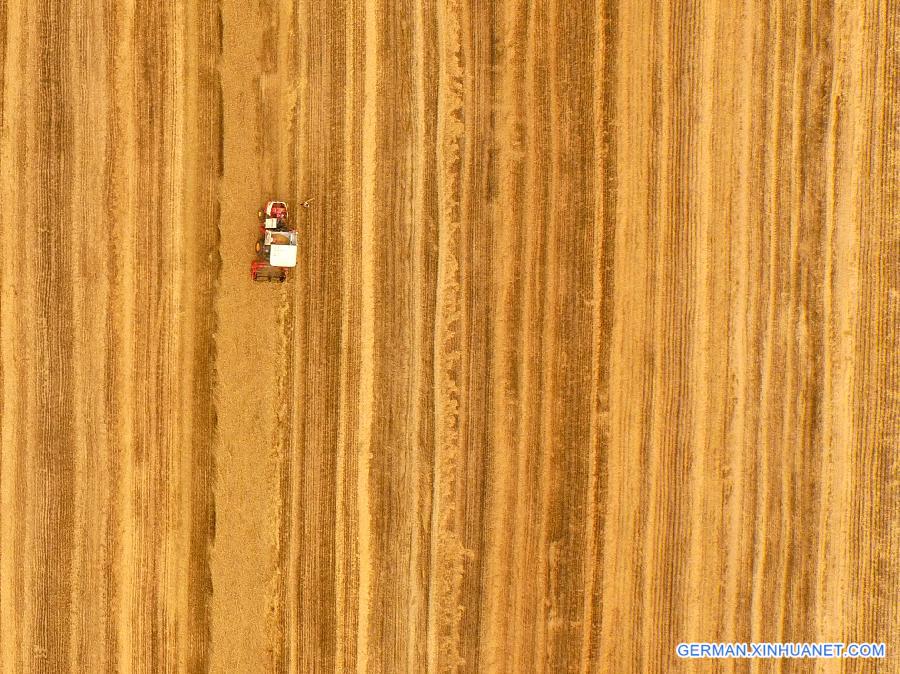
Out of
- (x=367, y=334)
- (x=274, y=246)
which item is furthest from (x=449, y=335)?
(x=274, y=246)

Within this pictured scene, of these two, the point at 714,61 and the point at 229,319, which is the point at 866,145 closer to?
the point at 714,61

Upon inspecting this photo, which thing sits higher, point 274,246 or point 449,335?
point 274,246

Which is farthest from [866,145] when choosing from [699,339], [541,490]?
[541,490]

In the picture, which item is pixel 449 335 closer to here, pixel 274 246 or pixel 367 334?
pixel 367 334

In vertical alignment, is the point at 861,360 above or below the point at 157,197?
below
